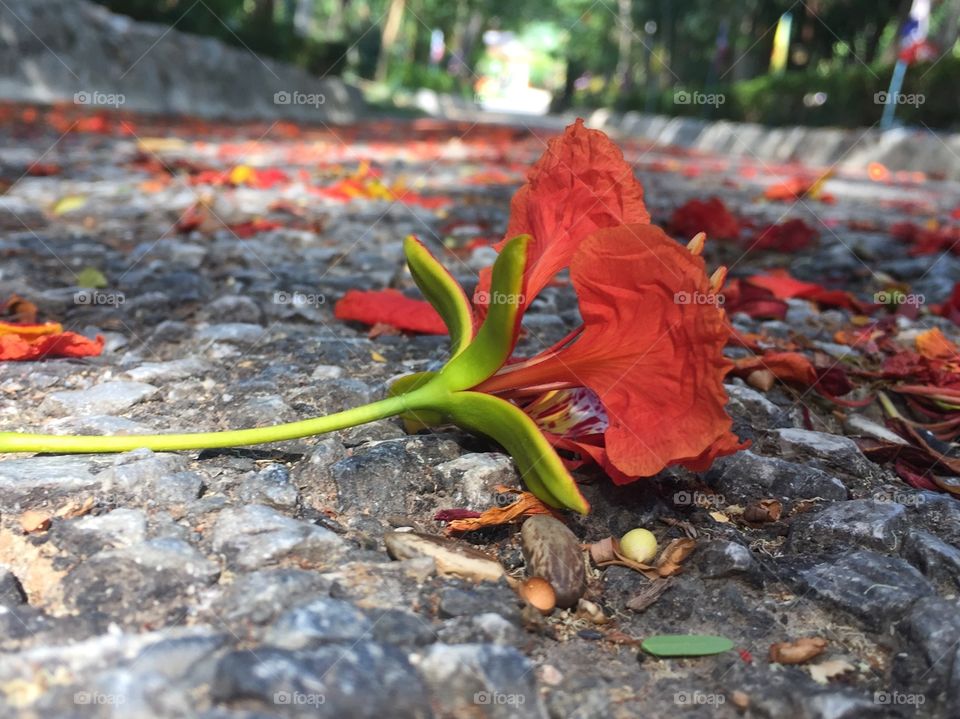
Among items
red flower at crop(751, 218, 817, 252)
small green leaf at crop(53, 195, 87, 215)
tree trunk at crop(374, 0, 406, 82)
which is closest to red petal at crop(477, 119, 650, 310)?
red flower at crop(751, 218, 817, 252)

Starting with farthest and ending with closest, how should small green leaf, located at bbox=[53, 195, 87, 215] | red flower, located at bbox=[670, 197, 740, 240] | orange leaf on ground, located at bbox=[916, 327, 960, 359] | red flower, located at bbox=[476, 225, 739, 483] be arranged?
small green leaf, located at bbox=[53, 195, 87, 215] < red flower, located at bbox=[670, 197, 740, 240] < orange leaf on ground, located at bbox=[916, 327, 960, 359] < red flower, located at bbox=[476, 225, 739, 483]

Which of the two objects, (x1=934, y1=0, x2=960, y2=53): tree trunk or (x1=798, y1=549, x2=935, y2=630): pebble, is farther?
(x1=934, y1=0, x2=960, y2=53): tree trunk

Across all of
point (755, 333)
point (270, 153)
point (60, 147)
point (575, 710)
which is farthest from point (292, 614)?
point (270, 153)

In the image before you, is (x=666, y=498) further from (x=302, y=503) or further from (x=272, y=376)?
(x=272, y=376)

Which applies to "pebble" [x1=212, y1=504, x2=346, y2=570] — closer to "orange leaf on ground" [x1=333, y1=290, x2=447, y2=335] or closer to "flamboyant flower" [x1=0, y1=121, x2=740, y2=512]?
"flamboyant flower" [x1=0, y1=121, x2=740, y2=512]

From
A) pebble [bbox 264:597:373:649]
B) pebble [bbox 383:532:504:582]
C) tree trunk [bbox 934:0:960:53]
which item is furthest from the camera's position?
tree trunk [bbox 934:0:960:53]

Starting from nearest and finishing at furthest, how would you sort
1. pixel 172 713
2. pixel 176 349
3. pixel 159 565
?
1. pixel 172 713
2. pixel 159 565
3. pixel 176 349

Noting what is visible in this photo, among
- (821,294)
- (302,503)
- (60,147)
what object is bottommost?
(60,147)
